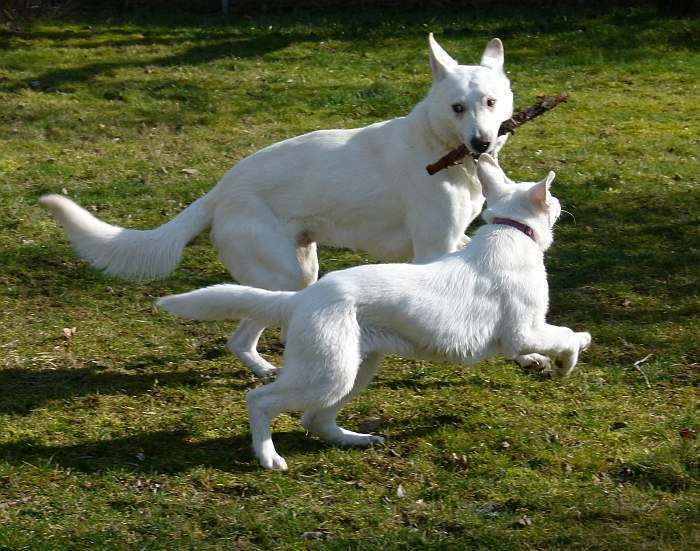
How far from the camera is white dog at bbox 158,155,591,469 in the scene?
4.73 metres

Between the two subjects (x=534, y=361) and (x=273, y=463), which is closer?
(x=273, y=463)

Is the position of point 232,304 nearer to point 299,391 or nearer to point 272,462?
point 299,391

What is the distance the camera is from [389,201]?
20.6ft

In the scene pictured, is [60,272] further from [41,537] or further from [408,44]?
[408,44]

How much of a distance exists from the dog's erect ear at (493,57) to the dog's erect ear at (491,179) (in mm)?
1164

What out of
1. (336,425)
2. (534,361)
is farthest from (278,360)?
(534,361)

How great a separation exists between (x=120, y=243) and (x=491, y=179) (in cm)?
204

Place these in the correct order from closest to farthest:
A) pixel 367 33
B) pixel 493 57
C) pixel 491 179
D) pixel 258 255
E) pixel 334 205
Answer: pixel 491 179
pixel 258 255
pixel 334 205
pixel 493 57
pixel 367 33

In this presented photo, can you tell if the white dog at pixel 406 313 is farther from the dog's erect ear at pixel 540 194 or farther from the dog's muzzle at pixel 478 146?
the dog's muzzle at pixel 478 146

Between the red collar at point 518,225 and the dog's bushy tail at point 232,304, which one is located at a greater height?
the red collar at point 518,225

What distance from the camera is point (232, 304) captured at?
4.81 meters

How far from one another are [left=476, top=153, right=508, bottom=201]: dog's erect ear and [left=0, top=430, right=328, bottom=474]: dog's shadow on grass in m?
1.51

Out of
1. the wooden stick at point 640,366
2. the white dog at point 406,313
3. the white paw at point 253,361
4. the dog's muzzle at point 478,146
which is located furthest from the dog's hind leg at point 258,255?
the wooden stick at point 640,366

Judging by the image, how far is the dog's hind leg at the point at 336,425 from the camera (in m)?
5.23
